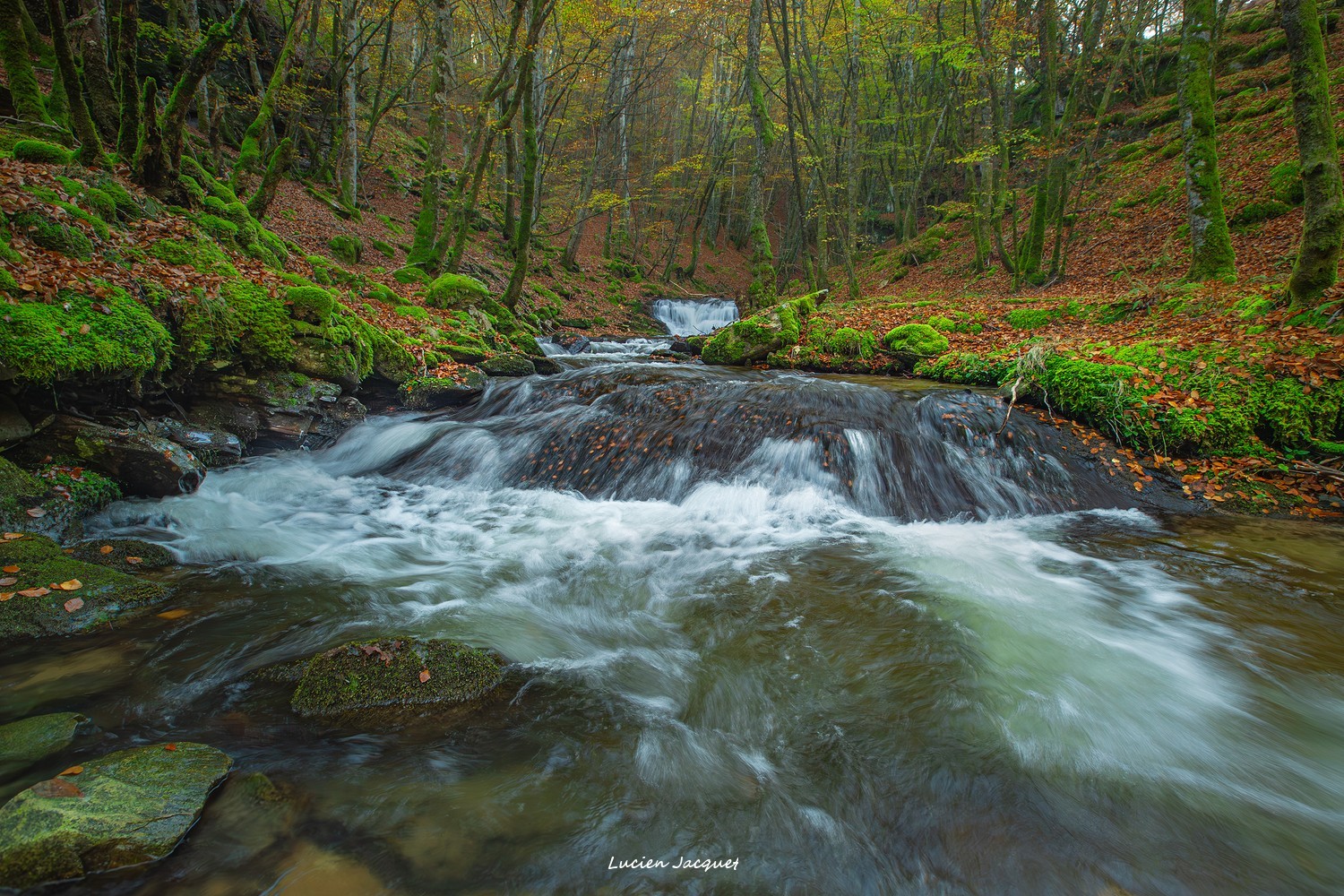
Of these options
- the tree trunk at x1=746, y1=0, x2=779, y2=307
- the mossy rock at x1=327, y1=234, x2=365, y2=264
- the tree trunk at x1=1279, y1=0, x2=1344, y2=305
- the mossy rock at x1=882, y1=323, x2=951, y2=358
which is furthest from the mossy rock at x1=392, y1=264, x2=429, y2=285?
the tree trunk at x1=1279, y1=0, x2=1344, y2=305

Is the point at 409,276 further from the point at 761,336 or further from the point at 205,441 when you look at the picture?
the point at 761,336

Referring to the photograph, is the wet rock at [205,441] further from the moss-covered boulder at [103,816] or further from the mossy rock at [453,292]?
the mossy rock at [453,292]

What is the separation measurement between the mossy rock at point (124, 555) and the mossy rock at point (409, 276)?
969 centimetres

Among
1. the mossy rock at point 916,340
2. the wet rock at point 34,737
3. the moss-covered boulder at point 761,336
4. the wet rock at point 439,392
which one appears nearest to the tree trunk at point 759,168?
the moss-covered boulder at point 761,336

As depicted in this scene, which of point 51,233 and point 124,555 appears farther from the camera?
point 51,233

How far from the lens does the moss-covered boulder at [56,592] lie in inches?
120

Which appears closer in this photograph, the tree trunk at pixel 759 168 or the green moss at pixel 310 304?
the green moss at pixel 310 304

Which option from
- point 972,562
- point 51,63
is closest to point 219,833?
point 972,562

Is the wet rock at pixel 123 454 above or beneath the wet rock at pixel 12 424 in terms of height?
beneath

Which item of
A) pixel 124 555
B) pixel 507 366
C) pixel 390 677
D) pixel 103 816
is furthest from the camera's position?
pixel 507 366

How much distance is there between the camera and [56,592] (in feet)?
10.6

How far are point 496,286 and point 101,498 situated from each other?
13141mm

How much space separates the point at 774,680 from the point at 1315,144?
8028 millimetres

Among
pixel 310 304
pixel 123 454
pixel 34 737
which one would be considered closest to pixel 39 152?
pixel 310 304
